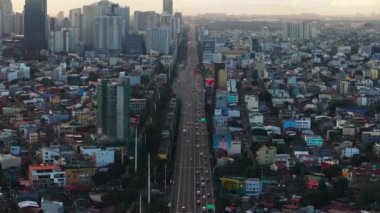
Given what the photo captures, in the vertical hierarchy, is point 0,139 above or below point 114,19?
below

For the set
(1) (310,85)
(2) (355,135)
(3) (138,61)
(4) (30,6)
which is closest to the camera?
(2) (355,135)

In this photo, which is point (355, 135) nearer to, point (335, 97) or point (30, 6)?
point (335, 97)

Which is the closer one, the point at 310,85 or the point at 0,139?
the point at 0,139

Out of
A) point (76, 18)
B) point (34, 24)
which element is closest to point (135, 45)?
point (34, 24)

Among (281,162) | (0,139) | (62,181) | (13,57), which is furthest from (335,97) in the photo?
(13,57)

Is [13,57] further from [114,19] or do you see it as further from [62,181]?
[62,181]

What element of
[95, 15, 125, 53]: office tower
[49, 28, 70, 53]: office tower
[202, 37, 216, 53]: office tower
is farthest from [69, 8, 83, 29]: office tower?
[202, 37, 216, 53]: office tower

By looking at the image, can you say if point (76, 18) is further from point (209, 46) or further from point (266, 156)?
point (266, 156)

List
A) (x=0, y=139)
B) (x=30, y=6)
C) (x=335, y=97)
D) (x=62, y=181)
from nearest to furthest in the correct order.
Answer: (x=62, y=181) < (x=0, y=139) < (x=335, y=97) < (x=30, y=6)

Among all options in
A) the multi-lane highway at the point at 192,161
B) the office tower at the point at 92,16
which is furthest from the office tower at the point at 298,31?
the multi-lane highway at the point at 192,161
